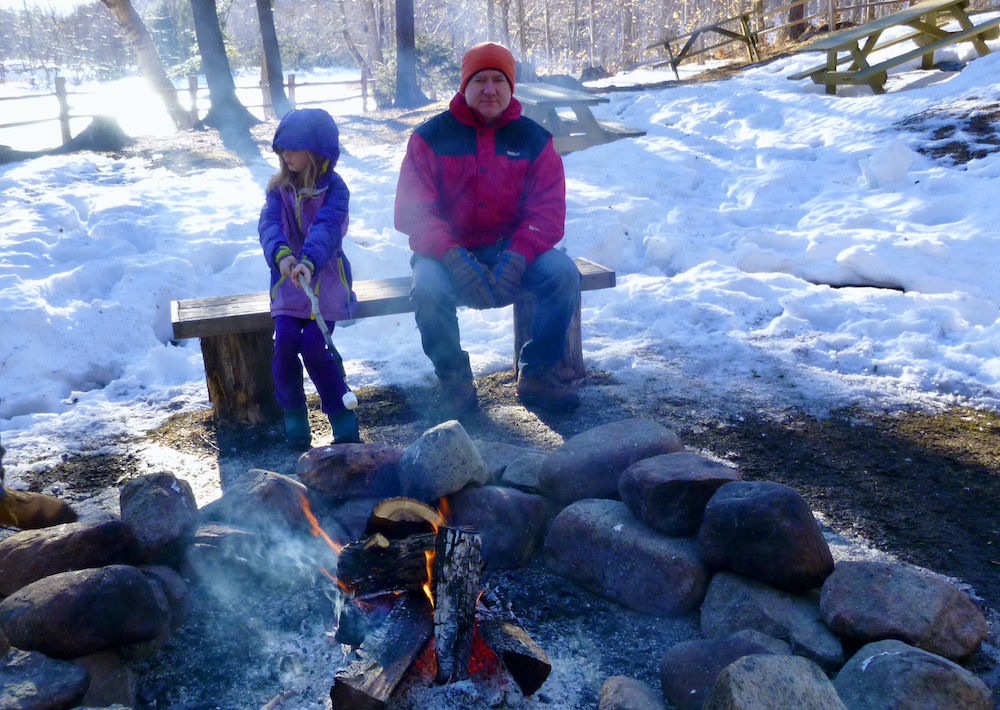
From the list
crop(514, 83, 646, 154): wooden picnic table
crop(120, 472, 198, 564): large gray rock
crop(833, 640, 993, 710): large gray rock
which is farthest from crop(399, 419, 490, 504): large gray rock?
crop(514, 83, 646, 154): wooden picnic table

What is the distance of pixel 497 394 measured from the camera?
4137 mm

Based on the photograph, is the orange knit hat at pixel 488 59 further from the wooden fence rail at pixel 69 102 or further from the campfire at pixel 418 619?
the wooden fence rail at pixel 69 102

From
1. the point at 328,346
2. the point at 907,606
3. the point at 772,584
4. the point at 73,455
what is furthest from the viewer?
the point at 73,455

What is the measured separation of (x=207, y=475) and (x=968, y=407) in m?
3.65

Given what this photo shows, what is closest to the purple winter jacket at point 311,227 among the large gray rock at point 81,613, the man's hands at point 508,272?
the man's hands at point 508,272

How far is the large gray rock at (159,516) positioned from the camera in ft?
7.86

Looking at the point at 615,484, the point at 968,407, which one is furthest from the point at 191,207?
the point at 968,407

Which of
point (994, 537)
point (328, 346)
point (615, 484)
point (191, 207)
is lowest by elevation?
point (994, 537)

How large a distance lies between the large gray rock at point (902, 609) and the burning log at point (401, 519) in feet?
3.97

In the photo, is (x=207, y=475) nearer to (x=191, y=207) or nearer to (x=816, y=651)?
(x=816, y=651)

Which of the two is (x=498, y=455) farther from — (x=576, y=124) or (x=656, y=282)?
(x=576, y=124)

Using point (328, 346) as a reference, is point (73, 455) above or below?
below

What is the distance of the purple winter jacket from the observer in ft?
10.7

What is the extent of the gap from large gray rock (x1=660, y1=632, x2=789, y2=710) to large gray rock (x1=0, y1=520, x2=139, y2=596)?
1.68 metres
